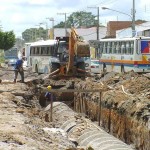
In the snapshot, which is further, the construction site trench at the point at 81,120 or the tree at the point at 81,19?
the tree at the point at 81,19

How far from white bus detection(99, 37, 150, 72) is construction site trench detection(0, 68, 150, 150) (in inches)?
155

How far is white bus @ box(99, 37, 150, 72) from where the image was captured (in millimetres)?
31969

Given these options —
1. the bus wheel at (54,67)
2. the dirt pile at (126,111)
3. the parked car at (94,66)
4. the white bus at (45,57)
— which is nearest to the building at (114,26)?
the parked car at (94,66)

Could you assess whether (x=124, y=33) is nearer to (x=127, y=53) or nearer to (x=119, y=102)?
(x=127, y=53)

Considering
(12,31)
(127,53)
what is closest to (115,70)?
(127,53)

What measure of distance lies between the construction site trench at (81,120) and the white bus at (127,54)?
3.93m

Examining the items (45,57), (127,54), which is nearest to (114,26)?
(45,57)

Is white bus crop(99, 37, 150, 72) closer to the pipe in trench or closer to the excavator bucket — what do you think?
the excavator bucket

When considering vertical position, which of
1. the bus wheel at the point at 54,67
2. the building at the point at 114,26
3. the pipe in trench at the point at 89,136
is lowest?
the pipe in trench at the point at 89,136

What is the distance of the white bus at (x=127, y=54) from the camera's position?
105 ft

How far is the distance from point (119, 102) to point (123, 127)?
1.56 m

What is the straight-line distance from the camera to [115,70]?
3625cm

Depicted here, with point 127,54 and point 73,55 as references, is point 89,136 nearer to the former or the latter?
point 73,55

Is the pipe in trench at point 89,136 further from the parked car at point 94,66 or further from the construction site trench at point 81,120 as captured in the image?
the parked car at point 94,66
